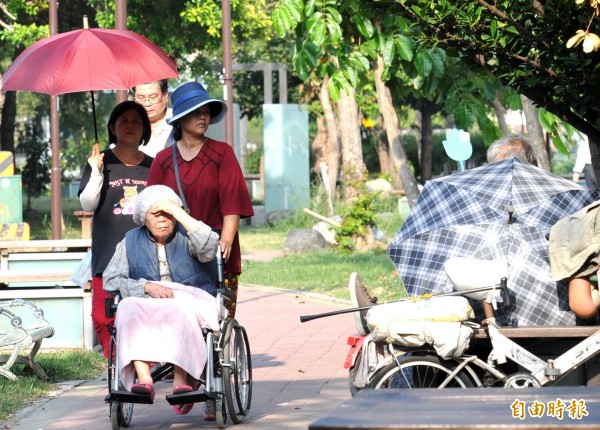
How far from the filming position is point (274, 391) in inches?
339

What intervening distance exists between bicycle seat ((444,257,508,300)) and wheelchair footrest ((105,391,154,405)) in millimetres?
1689

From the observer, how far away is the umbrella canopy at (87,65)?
8.46 m

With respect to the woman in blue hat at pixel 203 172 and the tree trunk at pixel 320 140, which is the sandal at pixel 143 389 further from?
the tree trunk at pixel 320 140

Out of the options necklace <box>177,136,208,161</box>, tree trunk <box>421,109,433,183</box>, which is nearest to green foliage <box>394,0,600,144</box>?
necklace <box>177,136,208,161</box>

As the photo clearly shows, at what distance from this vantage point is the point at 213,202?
7.91 meters

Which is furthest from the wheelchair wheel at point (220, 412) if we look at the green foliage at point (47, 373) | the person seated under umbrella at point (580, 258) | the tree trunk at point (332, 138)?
the tree trunk at point (332, 138)

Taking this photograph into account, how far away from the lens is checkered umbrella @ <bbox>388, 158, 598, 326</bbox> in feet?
22.5

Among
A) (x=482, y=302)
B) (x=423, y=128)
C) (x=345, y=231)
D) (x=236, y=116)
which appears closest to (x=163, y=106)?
(x=482, y=302)

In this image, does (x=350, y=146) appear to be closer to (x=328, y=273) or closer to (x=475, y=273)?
(x=328, y=273)

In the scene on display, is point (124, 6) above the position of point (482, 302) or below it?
above

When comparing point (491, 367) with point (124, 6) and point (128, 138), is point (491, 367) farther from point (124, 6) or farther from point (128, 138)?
point (124, 6)

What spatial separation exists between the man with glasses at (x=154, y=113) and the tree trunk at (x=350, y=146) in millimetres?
12458

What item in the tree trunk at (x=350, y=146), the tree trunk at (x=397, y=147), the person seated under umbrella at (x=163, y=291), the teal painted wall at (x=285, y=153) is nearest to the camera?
the person seated under umbrella at (x=163, y=291)

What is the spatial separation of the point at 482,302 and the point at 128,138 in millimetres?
2807
